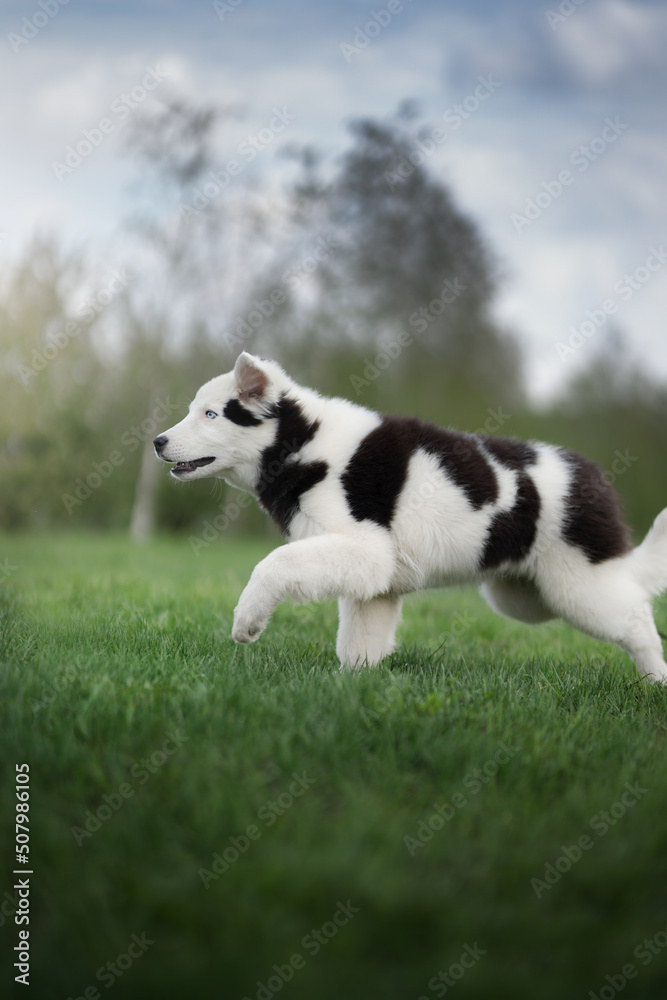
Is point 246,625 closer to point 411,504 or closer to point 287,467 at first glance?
point 287,467

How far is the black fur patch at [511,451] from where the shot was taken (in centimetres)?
466

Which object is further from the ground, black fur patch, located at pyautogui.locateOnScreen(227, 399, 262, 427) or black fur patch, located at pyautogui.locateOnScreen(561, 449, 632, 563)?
black fur patch, located at pyautogui.locateOnScreen(227, 399, 262, 427)

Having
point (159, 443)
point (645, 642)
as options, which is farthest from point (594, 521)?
point (159, 443)

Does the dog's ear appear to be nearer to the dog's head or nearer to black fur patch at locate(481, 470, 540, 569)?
the dog's head

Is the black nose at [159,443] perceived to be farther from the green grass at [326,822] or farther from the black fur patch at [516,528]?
the black fur patch at [516,528]

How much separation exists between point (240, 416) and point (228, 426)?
0.30 ft

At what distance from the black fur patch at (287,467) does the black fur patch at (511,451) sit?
3.41 ft

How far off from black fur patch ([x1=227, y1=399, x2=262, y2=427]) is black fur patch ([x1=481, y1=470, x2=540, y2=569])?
1484 millimetres

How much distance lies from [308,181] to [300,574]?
1546 cm

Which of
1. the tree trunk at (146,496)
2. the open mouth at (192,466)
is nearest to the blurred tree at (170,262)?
the tree trunk at (146,496)

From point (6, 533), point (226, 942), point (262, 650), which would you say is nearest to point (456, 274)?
point (6, 533)

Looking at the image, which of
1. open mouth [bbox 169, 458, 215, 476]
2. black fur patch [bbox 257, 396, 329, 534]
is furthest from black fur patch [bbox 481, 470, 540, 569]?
open mouth [bbox 169, 458, 215, 476]

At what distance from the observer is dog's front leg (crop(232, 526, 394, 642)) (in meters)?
4.00

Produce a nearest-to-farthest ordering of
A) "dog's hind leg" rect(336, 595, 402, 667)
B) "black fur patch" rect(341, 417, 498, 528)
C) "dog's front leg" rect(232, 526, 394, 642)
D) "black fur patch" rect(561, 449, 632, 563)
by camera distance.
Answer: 1. "dog's front leg" rect(232, 526, 394, 642)
2. "black fur patch" rect(341, 417, 498, 528)
3. "black fur patch" rect(561, 449, 632, 563)
4. "dog's hind leg" rect(336, 595, 402, 667)
